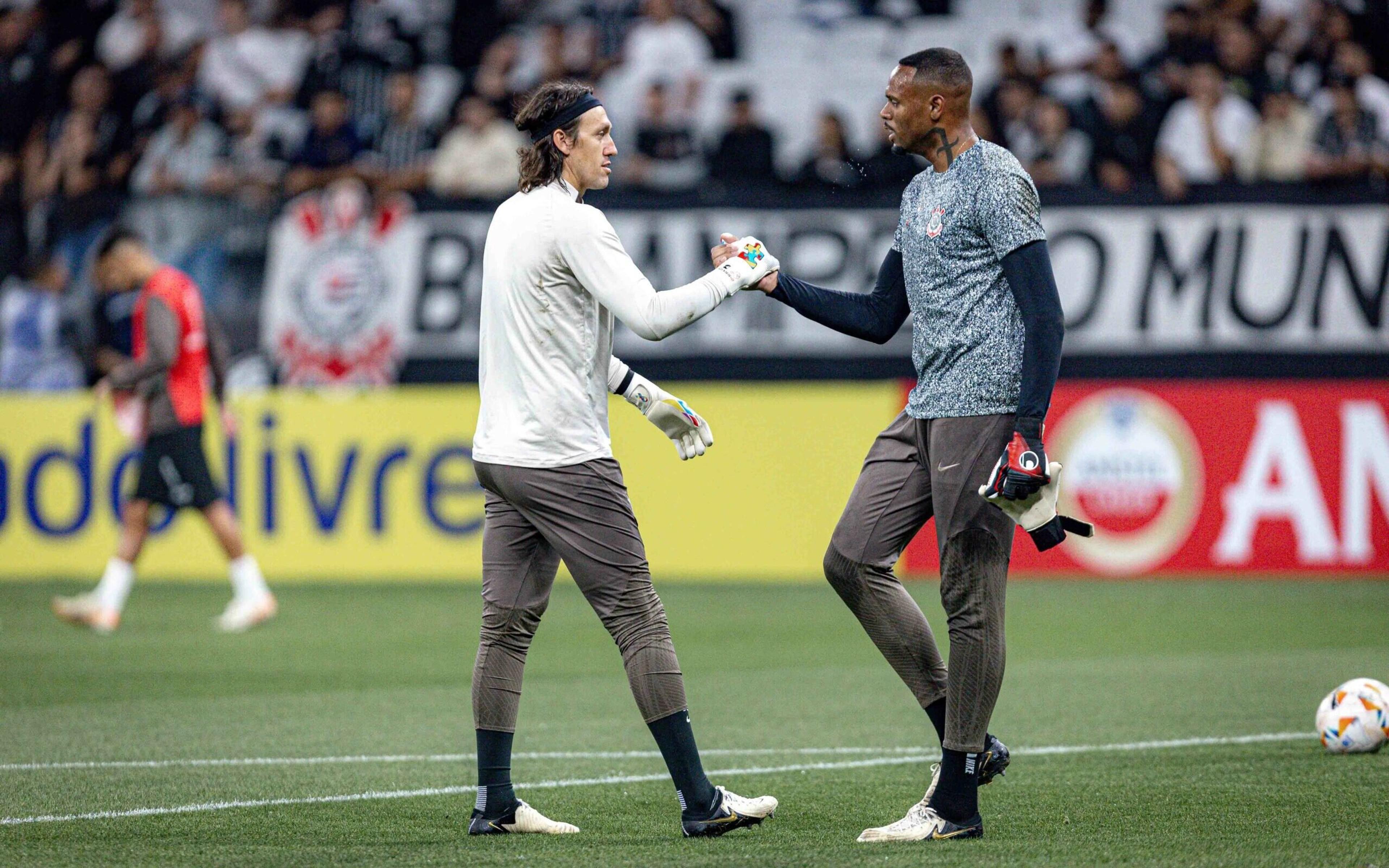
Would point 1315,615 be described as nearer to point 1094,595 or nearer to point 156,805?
point 1094,595

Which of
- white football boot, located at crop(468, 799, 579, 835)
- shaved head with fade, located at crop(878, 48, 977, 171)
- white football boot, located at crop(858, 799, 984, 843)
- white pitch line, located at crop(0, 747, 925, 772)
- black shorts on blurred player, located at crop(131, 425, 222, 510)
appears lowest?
white pitch line, located at crop(0, 747, 925, 772)

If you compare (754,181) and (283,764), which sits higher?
(754,181)

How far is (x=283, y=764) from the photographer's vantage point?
731cm

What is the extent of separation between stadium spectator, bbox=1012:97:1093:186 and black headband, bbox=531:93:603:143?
11.4 metres

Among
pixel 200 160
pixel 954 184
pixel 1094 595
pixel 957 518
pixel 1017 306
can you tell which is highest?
pixel 200 160

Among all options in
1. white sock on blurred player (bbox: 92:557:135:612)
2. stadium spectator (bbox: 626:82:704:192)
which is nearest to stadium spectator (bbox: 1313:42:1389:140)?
stadium spectator (bbox: 626:82:704:192)

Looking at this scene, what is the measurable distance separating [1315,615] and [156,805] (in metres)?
8.73

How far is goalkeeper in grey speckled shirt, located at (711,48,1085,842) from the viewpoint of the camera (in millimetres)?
5566

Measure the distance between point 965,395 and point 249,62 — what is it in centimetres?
1546

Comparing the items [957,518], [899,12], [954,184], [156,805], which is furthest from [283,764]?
[899,12]

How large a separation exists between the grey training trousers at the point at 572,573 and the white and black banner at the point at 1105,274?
10.2 meters

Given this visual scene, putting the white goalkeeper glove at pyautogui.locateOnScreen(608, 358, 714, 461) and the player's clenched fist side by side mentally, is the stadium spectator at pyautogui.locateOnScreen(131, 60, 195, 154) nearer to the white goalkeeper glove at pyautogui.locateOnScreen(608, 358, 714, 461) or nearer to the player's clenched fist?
the white goalkeeper glove at pyautogui.locateOnScreen(608, 358, 714, 461)

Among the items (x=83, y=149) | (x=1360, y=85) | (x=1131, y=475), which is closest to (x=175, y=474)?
(x=1131, y=475)

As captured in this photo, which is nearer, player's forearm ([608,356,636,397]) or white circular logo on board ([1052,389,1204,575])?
player's forearm ([608,356,636,397])
